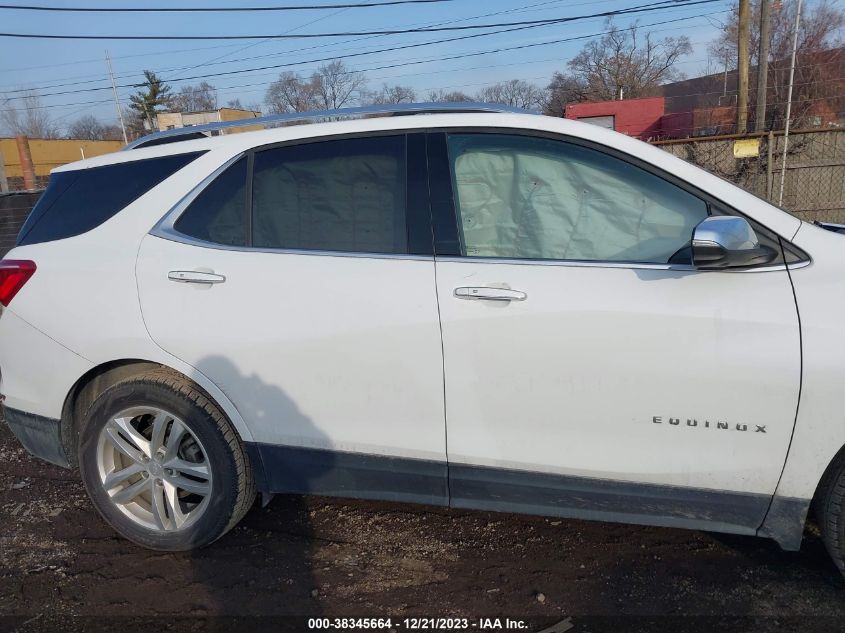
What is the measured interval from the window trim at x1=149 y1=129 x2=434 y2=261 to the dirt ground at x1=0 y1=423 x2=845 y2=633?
1.41 m

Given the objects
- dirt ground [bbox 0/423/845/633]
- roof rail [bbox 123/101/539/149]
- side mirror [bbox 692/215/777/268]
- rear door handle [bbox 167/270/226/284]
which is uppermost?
roof rail [bbox 123/101/539/149]

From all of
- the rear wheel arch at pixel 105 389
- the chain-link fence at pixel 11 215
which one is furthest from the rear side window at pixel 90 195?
the chain-link fence at pixel 11 215

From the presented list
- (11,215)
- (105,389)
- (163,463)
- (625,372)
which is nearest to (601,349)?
(625,372)

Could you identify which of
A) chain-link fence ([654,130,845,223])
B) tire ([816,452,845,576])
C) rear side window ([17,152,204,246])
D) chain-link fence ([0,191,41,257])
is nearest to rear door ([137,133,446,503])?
rear side window ([17,152,204,246])

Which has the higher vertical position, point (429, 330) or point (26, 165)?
point (429, 330)

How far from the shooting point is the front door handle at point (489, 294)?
2346 mm

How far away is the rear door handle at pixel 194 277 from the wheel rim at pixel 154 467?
0.60m

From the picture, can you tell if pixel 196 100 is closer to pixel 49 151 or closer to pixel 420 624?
pixel 49 151

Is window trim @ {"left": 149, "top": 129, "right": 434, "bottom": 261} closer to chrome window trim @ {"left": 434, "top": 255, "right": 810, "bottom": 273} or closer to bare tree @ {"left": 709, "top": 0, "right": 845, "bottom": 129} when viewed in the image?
chrome window trim @ {"left": 434, "top": 255, "right": 810, "bottom": 273}

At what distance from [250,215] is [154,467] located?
4.09ft

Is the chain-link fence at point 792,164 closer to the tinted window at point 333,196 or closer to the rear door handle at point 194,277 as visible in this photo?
the tinted window at point 333,196

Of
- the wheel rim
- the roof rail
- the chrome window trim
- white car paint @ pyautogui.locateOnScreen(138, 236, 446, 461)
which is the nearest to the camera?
the chrome window trim

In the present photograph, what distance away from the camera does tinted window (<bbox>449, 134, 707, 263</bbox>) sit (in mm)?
2379

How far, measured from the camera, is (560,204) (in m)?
2.52
